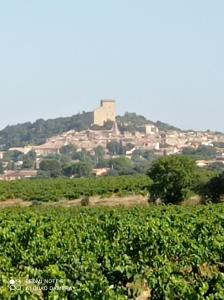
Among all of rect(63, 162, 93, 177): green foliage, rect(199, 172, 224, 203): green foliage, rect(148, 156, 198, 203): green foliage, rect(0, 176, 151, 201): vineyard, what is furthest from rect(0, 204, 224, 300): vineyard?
rect(63, 162, 93, 177): green foliage

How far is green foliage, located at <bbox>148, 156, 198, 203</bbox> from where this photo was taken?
50.8 metres

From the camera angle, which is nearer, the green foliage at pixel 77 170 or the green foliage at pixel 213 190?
the green foliage at pixel 213 190

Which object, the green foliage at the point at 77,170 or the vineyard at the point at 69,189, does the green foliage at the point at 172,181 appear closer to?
the vineyard at the point at 69,189

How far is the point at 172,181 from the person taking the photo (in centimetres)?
5084

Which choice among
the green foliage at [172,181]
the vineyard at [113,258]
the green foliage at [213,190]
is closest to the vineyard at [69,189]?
the green foliage at [172,181]

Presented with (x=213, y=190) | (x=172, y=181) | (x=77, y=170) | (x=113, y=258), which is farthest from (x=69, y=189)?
(x=77, y=170)

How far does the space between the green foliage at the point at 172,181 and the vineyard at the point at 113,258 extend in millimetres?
21084

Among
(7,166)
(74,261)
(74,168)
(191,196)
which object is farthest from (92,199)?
(7,166)

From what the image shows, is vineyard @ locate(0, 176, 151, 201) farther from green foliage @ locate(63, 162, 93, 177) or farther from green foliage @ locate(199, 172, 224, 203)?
green foliage @ locate(63, 162, 93, 177)

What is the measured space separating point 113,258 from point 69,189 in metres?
44.8

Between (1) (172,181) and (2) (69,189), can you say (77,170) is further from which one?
(1) (172,181)

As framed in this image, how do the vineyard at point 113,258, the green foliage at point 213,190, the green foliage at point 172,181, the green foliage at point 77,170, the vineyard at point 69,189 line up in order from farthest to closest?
1. the green foliage at point 77,170
2. the vineyard at point 69,189
3. the green foliage at point 172,181
4. the green foliage at point 213,190
5. the vineyard at point 113,258

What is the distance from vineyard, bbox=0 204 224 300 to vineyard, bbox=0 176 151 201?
31.2 m

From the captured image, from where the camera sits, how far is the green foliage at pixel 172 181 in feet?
167
